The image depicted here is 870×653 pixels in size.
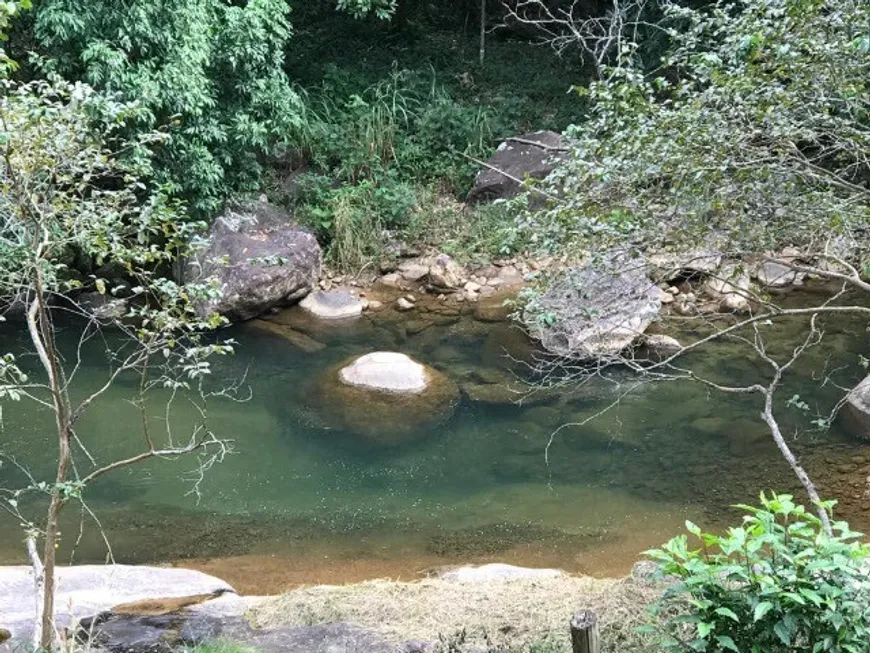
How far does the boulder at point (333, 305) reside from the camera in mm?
10102

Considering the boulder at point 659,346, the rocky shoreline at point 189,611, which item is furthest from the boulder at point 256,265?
the rocky shoreline at point 189,611

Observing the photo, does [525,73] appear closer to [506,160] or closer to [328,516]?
[506,160]

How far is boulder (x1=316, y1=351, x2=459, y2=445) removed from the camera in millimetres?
7641

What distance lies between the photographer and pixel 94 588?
4809 millimetres

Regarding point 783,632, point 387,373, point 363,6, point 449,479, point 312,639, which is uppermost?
point 363,6

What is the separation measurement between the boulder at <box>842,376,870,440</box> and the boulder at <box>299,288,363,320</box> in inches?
207

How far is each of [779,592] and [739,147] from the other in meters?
1.95

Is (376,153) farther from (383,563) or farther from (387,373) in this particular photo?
(383,563)

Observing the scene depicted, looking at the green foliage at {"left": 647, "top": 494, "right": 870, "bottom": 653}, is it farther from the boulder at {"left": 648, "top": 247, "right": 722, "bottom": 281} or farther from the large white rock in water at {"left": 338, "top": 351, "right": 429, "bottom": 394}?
the large white rock in water at {"left": 338, "top": 351, "right": 429, "bottom": 394}

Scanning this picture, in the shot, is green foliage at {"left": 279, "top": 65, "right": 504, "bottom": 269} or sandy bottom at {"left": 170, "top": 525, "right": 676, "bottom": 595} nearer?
sandy bottom at {"left": 170, "top": 525, "right": 676, "bottom": 595}

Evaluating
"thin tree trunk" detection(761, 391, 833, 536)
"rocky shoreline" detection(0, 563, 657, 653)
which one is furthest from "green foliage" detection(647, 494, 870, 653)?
"rocky shoreline" detection(0, 563, 657, 653)

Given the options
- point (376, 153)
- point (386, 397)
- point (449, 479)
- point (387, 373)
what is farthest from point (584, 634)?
point (376, 153)

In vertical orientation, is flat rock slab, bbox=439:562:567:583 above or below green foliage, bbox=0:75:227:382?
below

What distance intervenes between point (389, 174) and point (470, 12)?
503 cm
